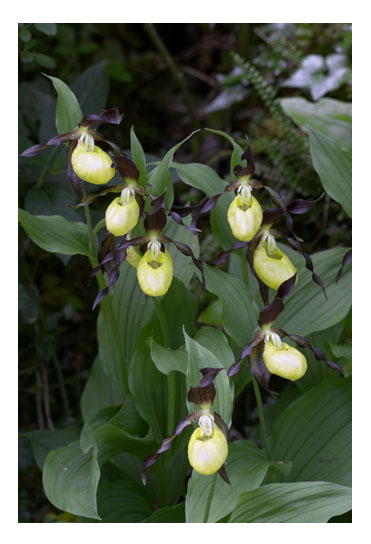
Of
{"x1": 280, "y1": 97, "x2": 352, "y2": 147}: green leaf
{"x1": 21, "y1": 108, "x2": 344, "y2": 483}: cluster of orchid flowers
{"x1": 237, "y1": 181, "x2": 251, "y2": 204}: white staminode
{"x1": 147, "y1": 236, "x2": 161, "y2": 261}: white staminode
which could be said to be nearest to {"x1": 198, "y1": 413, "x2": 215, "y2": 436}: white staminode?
{"x1": 21, "y1": 108, "x2": 344, "y2": 483}: cluster of orchid flowers

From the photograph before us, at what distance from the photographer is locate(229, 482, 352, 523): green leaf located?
48.0 inches

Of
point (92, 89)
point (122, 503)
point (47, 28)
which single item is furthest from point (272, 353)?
point (47, 28)

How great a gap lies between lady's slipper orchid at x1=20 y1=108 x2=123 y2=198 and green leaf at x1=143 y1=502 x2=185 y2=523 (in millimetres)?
892

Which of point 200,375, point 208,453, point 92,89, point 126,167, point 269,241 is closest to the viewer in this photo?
point 208,453

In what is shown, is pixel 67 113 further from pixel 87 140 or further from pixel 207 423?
pixel 207 423

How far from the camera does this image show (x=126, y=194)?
124 cm

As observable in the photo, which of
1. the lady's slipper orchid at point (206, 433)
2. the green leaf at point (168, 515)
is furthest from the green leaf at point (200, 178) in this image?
the green leaf at point (168, 515)

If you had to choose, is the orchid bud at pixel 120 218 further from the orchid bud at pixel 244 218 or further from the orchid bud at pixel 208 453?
the orchid bud at pixel 208 453

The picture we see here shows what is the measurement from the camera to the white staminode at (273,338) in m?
1.22

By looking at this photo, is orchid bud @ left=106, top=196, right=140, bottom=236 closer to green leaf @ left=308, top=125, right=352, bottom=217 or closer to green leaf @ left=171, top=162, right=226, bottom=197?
green leaf @ left=171, top=162, right=226, bottom=197

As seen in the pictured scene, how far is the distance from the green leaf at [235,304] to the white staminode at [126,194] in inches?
12.3

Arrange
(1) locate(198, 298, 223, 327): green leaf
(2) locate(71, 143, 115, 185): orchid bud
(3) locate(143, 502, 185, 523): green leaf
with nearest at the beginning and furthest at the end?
(2) locate(71, 143, 115, 185): orchid bud, (3) locate(143, 502, 185, 523): green leaf, (1) locate(198, 298, 223, 327): green leaf

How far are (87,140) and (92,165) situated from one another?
0.08 meters
